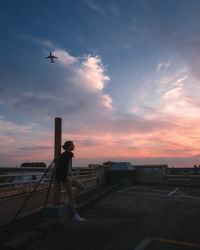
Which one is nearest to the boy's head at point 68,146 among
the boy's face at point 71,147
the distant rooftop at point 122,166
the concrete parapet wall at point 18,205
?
the boy's face at point 71,147

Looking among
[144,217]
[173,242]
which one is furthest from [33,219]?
[173,242]

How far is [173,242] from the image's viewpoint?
4.54 metres

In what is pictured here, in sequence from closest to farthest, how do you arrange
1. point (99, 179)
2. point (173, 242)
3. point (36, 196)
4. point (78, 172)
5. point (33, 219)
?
point (173, 242), point (33, 219), point (36, 196), point (78, 172), point (99, 179)

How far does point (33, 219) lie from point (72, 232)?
1.40m

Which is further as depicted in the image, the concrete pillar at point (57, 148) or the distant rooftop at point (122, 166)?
the distant rooftop at point (122, 166)

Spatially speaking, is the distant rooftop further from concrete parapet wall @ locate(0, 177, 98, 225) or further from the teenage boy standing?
the teenage boy standing

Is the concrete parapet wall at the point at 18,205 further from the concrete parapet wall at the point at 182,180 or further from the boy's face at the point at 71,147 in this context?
the concrete parapet wall at the point at 182,180

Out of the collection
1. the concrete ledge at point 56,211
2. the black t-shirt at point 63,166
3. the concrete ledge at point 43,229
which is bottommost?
the concrete ledge at point 43,229

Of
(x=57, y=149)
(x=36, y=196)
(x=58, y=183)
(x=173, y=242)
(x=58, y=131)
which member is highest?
(x=58, y=131)

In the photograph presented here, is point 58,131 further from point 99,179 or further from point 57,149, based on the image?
point 99,179

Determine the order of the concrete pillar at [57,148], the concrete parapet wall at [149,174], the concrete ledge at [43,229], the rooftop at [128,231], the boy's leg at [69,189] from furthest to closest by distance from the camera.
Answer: the concrete parapet wall at [149,174] → the concrete pillar at [57,148] → the boy's leg at [69,189] → the rooftop at [128,231] → the concrete ledge at [43,229]

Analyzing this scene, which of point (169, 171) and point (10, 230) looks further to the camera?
point (169, 171)

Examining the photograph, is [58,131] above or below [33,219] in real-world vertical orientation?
above

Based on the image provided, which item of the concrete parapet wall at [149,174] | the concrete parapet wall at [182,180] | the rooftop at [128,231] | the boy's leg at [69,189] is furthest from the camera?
the concrete parapet wall at [149,174]
